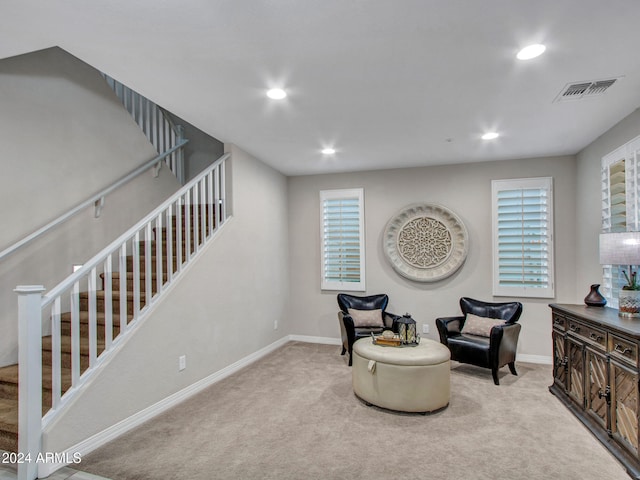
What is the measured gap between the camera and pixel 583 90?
288cm

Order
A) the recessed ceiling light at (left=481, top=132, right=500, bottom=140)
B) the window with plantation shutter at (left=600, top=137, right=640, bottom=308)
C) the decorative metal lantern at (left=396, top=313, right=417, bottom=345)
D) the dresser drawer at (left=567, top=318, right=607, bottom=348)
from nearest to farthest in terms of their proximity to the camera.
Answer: the dresser drawer at (left=567, top=318, right=607, bottom=348)
the window with plantation shutter at (left=600, top=137, right=640, bottom=308)
the decorative metal lantern at (left=396, top=313, right=417, bottom=345)
the recessed ceiling light at (left=481, top=132, right=500, bottom=140)

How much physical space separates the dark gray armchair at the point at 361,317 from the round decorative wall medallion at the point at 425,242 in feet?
2.04

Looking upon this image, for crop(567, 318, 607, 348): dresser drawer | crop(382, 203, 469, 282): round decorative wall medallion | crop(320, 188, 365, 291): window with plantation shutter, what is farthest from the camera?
crop(320, 188, 365, 291): window with plantation shutter

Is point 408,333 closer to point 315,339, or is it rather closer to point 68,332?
point 315,339

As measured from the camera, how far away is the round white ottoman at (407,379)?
3117mm

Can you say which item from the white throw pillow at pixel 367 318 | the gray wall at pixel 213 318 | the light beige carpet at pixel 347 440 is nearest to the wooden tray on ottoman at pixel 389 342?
the light beige carpet at pixel 347 440

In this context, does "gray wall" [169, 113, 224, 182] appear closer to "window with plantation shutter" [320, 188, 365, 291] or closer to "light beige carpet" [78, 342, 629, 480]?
"window with plantation shutter" [320, 188, 365, 291]

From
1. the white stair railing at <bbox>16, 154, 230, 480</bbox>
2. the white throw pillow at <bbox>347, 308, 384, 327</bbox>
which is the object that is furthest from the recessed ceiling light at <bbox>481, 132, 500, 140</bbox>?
the white stair railing at <bbox>16, 154, 230, 480</bbox>

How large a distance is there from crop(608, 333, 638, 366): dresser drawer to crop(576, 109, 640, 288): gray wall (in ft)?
5.96

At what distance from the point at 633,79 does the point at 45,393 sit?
16.2ft

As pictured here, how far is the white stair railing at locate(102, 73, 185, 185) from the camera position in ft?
14.5

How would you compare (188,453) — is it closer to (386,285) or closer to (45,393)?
(45,393)

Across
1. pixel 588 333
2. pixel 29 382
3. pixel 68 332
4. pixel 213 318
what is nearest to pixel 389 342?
pixel 588 333

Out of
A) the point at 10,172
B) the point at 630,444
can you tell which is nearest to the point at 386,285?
the point at 630,444
